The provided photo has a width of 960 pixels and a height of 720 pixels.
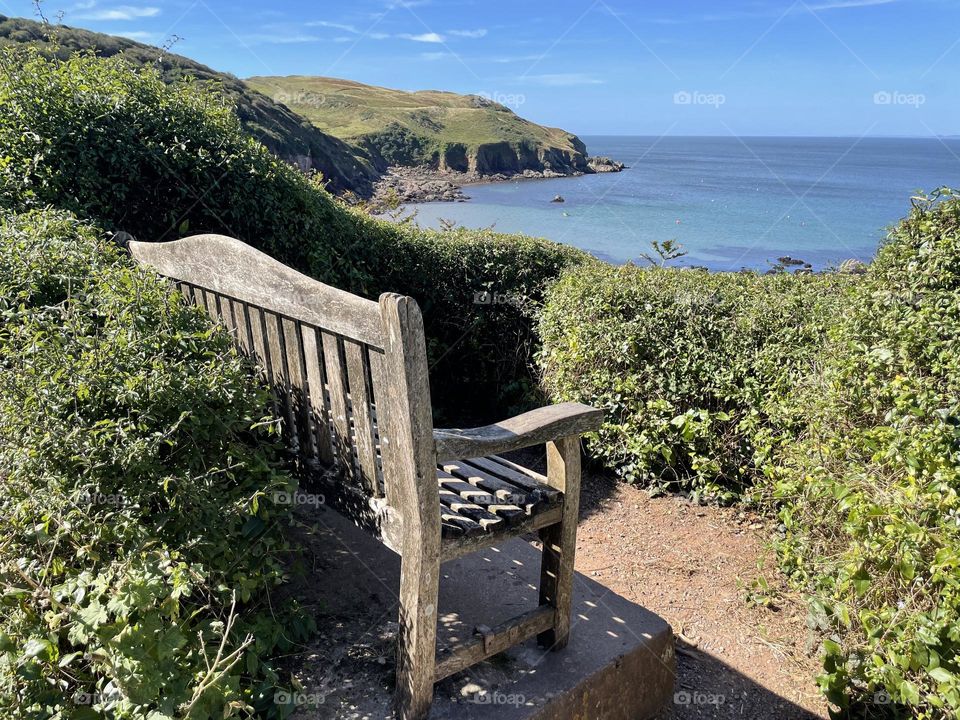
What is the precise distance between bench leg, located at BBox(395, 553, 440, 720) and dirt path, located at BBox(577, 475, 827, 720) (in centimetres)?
138

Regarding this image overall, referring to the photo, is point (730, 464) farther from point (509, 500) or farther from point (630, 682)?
point (509, 500)

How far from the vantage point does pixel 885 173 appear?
11700 cm

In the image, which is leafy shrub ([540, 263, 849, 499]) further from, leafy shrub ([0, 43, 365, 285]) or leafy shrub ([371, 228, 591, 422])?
leafy shrub ([0, 43, 365, 285])

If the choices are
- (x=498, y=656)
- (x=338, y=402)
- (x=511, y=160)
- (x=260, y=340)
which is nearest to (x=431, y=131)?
(x=511, y=160)

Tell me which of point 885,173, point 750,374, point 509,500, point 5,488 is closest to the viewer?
point 5,488

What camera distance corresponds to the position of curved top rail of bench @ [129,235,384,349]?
79.6 inches

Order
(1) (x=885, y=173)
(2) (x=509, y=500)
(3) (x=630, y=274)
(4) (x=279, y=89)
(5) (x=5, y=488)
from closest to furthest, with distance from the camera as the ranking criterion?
(5) (x=5, y=488) → (2) (x=509, y=500) → (3) (x=630, y=274) → (4) (x=279, y=89) → (1) (x=885, y=173)

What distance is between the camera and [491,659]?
2547mm

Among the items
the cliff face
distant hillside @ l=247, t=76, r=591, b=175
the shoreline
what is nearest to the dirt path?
the shoreline

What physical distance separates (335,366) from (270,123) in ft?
188

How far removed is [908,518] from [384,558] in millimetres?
2331

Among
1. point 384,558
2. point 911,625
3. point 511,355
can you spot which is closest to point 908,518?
point 911,625

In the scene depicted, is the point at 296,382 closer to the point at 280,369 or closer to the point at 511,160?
the point at 280,369

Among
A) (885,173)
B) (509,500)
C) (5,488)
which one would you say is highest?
(885,173)
